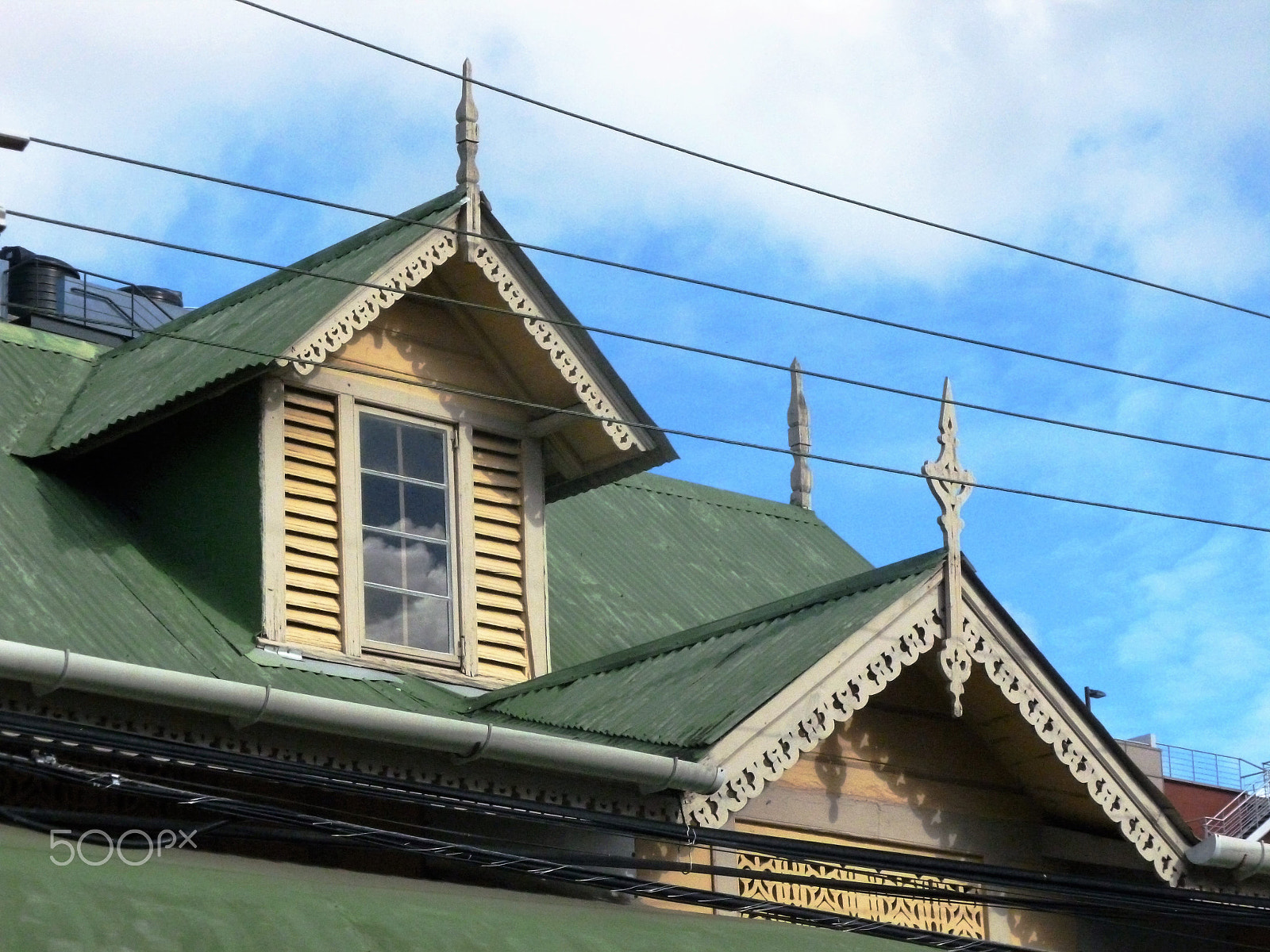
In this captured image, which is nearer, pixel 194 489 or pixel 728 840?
pixel 728 840

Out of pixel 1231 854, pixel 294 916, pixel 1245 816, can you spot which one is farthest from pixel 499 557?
pixel 1245 816

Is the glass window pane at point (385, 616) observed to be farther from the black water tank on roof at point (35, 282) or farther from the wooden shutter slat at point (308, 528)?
the black water tank on roof at point (35, 282)

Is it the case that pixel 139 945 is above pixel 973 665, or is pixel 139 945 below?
below

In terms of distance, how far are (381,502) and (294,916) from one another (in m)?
4.98

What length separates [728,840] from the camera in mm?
10789

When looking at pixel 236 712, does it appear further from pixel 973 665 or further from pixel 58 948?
pixel 973 665

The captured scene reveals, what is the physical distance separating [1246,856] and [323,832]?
18.9 ft

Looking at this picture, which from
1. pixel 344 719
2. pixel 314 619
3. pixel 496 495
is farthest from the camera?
pixel 496 495

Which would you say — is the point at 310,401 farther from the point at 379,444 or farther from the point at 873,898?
the point at 873,898

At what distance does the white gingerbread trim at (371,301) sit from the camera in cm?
1270

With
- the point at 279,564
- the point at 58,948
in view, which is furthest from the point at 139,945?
the point at 279,564

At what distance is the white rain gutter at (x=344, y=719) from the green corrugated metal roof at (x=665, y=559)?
10.2ft

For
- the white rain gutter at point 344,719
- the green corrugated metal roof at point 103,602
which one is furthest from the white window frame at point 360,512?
the white rain gutter at point 344,719

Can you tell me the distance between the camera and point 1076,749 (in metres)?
12.7
